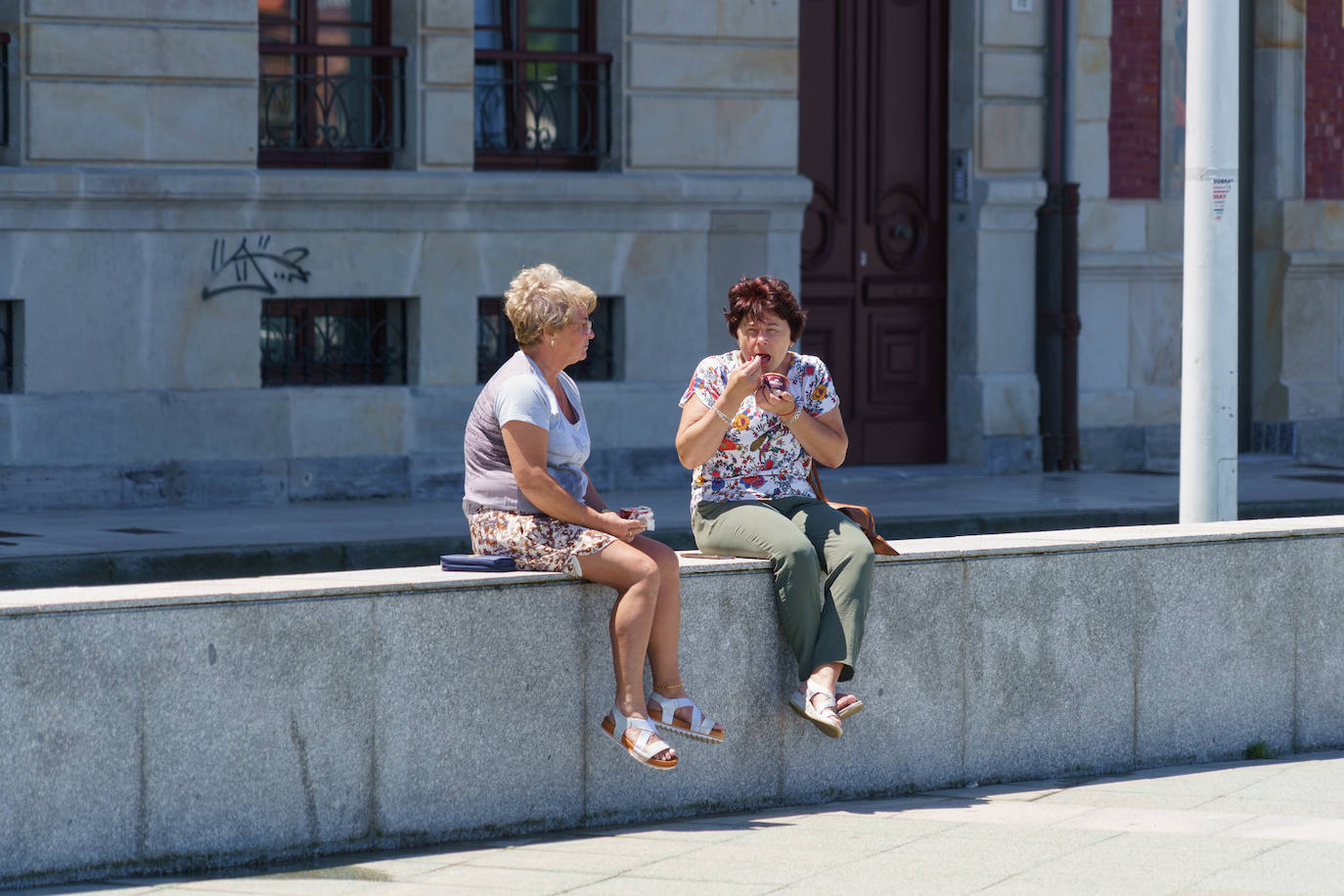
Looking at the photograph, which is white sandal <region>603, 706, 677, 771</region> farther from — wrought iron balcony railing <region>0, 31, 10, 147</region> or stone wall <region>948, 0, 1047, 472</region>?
stone wall <region>948, 0, 1047, 472</region>

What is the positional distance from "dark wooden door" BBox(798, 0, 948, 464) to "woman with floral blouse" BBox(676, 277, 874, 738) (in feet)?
30.3

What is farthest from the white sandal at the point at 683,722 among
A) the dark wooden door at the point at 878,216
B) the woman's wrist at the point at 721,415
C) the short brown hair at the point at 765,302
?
the dark wooden door at the point at 878,216

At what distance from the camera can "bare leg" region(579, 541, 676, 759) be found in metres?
5.95

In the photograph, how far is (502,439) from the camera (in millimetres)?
6156

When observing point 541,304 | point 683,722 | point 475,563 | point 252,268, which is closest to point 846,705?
point 683,722

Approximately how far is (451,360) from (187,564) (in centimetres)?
363

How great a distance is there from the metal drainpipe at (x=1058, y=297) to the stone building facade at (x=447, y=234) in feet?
0.39

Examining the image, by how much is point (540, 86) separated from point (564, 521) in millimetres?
9111

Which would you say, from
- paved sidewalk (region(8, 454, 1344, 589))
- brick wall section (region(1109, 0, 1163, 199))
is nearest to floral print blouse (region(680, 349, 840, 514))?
paved sidewalk (region(8, 454, 1344, 589))

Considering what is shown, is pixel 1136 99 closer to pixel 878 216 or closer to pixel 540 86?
pixel 878 216

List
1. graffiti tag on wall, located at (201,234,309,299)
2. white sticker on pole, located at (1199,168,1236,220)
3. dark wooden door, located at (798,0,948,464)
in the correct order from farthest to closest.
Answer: dark wooden door, located at (798,0,948,464), graffiti tag on wall, located at (201,234,309,299), white sticker on pole, located at (1199,168,1236,220)

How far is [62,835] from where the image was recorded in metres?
5.28

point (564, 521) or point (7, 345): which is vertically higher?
point (7, 345)

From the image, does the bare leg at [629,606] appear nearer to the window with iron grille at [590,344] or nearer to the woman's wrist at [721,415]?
the woman's wrist at [721,415]
